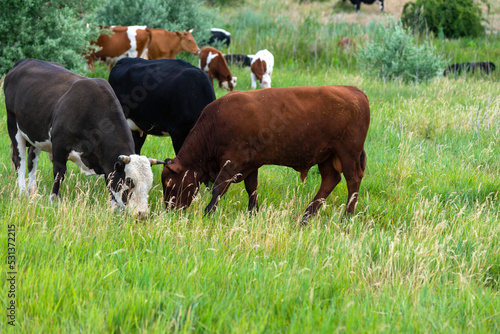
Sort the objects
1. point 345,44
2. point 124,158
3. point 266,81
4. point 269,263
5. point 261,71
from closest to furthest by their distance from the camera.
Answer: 1. point 269,263
2. point 124,158
3. point 266,81
4. point 261,71
5. point 345,44

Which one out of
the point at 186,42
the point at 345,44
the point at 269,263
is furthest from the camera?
the point at 345,44

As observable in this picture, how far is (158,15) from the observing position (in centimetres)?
1748

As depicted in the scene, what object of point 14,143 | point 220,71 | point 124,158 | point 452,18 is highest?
point 452,18

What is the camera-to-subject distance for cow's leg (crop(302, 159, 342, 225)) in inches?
248

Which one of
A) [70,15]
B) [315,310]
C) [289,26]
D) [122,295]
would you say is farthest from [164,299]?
[289,26]

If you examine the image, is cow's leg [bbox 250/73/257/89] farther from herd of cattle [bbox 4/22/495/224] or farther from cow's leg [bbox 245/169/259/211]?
cow's leg [bbox 245/169/259/211]

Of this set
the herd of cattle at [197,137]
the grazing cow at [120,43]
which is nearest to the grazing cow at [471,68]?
the grazing cow at [120,43]

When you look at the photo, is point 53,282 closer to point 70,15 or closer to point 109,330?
point 109,330

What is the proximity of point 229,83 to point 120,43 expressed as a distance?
3193 millimetres

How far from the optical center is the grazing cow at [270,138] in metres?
6.00

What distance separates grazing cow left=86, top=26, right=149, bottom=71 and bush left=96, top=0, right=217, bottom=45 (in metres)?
2.18

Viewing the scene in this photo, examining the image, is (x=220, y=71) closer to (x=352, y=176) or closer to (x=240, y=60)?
(x=240, y=60)

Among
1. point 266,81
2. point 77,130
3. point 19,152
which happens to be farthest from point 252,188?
point 266,81

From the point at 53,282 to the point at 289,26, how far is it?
1882 centimetres
